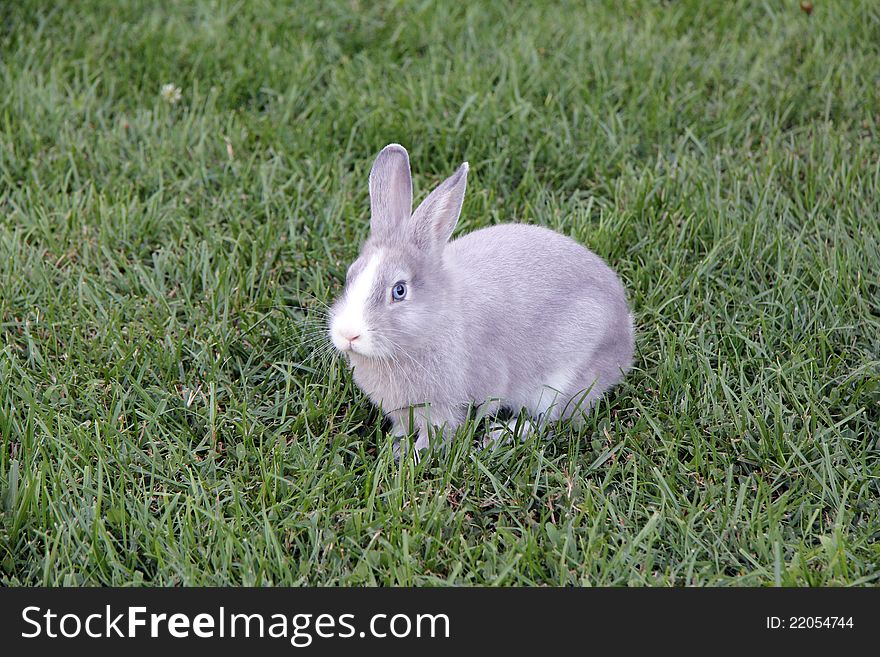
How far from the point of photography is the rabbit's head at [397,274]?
10.0 feet

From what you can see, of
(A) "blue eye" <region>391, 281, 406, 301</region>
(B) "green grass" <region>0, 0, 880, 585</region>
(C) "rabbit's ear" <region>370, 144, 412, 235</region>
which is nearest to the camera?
(B) "green grass" <region>0, 0, 880, 585</region>

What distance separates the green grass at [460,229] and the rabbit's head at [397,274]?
15.4 inches

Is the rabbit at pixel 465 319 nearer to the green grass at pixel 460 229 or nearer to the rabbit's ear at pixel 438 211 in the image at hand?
the rabbit's ear at pixel 438 211

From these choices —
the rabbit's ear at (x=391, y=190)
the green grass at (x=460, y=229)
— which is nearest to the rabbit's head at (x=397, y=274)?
the rabbit's ear at (x=391, y=190)

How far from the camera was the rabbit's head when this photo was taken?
305 centimetres

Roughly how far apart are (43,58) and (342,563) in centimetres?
360

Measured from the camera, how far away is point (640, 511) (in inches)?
122

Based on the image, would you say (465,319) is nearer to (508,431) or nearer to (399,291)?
(399,291)

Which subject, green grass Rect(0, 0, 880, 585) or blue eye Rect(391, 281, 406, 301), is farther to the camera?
blue eye Rect(391, 281, 406, 301)

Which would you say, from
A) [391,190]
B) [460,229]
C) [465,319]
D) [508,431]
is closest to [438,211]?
[391,190]

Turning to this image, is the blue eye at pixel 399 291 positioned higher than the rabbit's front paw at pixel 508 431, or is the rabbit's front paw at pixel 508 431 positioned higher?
the blue eye at pixel 399 291

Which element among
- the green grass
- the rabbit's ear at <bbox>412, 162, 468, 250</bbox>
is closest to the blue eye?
the rabbit's ear at <bbox>412, 162, 468, 250</bbox>

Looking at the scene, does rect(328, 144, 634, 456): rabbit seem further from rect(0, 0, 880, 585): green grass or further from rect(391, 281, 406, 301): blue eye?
rect(0, 0, 880, 585): green grass

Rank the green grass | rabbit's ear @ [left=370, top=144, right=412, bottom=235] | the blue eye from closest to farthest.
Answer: the green grass < the blue eye < rabbit's ear @ [left=370, top=144, right=412, bottom=235]
